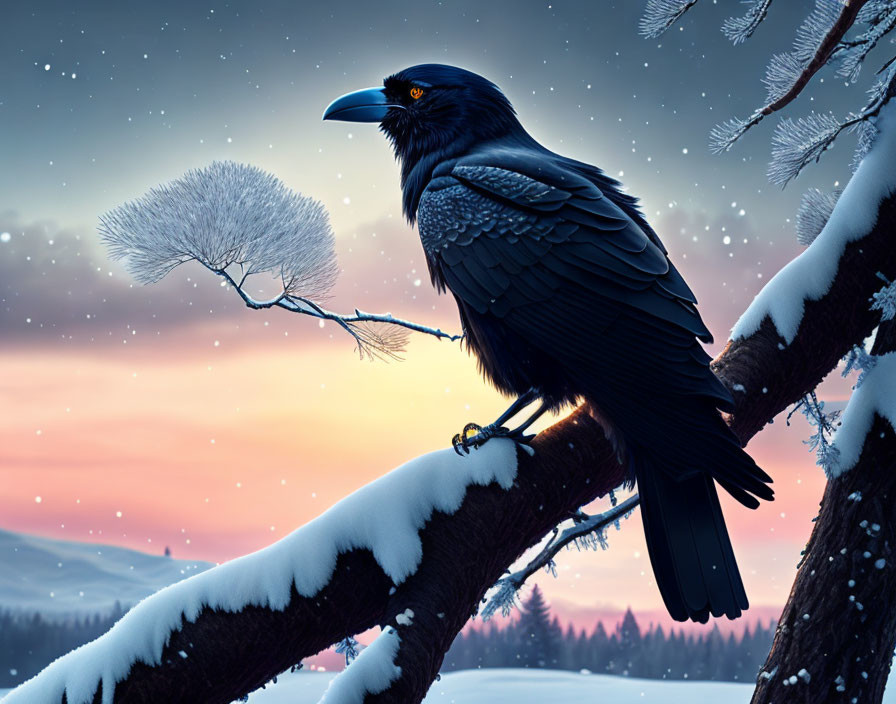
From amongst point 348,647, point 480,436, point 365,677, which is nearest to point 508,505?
point 480,436

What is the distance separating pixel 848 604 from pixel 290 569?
2064mm

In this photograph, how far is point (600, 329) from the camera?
7.72 feet

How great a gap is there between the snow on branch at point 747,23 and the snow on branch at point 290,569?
2.31 meters

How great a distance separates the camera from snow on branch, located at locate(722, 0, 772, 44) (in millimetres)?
3377

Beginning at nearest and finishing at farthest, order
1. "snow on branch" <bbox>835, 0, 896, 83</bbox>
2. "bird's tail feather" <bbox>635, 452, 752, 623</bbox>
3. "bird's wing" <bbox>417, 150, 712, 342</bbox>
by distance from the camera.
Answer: "bird's tail feather" <bbox>635, 452, 752, 623</bbox>, "bird's wing" <bbox>417, 150, 712, 342</bbox>, "snow on branch" <bbox>835, 0, 896, 83</bbox>

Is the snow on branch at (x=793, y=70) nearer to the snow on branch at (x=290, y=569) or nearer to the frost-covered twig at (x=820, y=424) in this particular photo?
the frost-covered twig at (x=820, y=424)

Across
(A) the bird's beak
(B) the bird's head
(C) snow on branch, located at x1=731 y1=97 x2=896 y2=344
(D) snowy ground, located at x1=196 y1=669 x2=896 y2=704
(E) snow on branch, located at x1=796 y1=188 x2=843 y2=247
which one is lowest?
(D) snowy ground, located at x1=196 y1=669 x2=896 y2=704

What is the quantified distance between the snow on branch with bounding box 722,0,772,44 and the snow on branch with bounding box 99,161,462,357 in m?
1.82

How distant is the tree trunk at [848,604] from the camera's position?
284cm

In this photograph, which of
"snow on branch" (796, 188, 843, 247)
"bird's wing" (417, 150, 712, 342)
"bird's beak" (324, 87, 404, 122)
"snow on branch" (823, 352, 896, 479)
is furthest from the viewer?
"snow on branch" (796, 188, 843, 247)

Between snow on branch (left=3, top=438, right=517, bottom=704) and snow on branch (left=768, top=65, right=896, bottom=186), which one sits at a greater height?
snow on branch (left=768, top=65, right=896, bottom=186)

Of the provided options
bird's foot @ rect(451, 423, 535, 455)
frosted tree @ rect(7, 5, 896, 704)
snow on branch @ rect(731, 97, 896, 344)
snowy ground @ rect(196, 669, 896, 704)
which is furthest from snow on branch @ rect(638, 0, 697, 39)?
snowy ground @ rect(196, 669, 896, 704)

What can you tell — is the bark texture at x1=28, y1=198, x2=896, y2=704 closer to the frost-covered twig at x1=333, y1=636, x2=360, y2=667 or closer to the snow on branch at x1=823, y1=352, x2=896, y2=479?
the frost-covered twig at x1=333, y1=636, x2=360, y2=667

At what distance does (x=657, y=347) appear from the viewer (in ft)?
7.48
